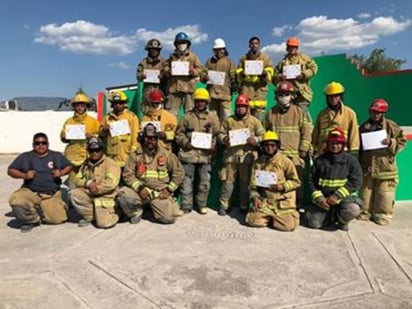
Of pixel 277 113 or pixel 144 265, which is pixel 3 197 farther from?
pixel 277 113

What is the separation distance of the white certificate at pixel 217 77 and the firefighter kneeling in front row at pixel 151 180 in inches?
80.8

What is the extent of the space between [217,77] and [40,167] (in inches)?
139

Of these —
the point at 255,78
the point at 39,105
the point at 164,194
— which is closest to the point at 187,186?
the point at 164,194

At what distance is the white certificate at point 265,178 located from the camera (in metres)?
5.68

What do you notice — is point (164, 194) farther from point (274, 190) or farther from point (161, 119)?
point (274, 190)

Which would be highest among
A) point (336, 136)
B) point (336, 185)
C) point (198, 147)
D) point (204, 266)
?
point (336, 136)

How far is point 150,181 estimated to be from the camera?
5988 millimetres

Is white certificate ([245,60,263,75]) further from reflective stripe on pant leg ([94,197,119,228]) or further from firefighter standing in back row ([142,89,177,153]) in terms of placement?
reflective stripe on pant leg ([94,197,119,228])

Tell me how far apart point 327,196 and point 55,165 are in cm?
395

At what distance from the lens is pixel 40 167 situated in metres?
5.82

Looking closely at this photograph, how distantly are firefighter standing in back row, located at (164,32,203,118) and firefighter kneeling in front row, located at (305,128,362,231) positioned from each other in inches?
120

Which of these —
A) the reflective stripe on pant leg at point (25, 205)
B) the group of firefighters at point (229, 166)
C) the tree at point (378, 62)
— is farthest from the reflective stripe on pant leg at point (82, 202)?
the tree at point (378, 62)

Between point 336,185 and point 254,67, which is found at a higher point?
point 254,67

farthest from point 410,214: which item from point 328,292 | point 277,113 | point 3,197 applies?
point 3,197
